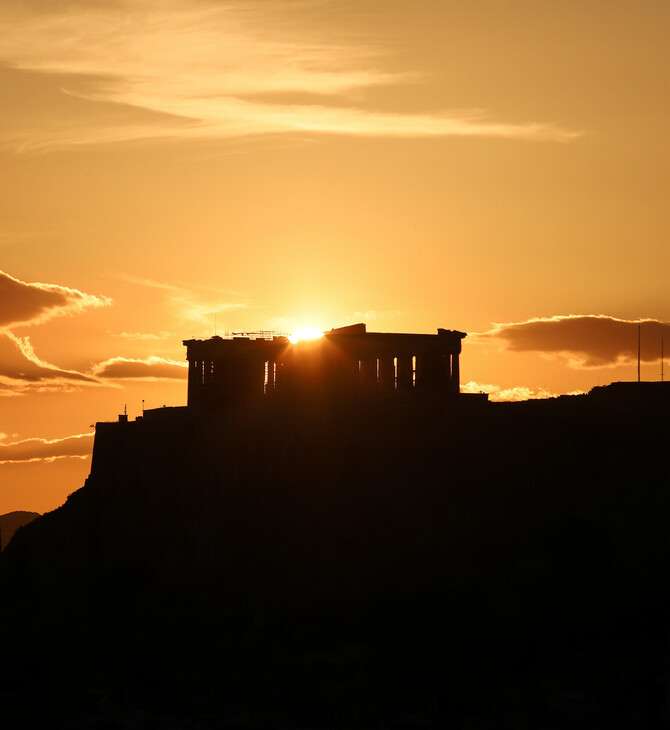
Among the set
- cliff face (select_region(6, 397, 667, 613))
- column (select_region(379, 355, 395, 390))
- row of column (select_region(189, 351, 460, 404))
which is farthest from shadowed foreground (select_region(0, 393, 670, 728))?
column (select_region(379, 355, 395, 390))

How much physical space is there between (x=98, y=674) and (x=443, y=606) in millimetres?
23977

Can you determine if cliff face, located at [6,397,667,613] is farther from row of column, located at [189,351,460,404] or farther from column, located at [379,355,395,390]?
column, located at [379,355,395,390]

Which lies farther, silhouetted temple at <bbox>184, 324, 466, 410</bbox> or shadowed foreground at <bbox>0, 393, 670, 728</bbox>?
silhouetted temple at <bbox>184, 324, 466, 410</bbox>

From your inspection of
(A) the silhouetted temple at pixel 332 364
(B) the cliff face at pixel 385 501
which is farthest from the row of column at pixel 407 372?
(B) the cliff face at pixel 385 501

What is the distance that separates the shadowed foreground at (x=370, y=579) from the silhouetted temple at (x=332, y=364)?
9.79 ft

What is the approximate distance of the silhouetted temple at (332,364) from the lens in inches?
4387

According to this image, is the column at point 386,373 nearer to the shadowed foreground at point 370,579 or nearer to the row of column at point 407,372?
the row of column at point 407,372

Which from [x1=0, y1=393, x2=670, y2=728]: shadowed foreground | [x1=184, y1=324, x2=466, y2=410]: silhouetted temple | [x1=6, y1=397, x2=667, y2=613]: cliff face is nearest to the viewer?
[x1=0, y1=393, x2=670, y2=728]: shadowed foreground

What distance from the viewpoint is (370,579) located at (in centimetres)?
9900

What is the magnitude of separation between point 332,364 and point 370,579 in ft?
62.2

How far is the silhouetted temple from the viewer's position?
4387 inches

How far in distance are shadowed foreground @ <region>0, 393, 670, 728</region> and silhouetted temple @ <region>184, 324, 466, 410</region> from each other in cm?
298

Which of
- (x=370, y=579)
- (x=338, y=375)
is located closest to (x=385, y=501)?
(x=370, y=579)

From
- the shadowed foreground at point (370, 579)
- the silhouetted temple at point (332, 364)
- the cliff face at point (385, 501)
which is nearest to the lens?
the shadowed foreground at point (370, 579)
